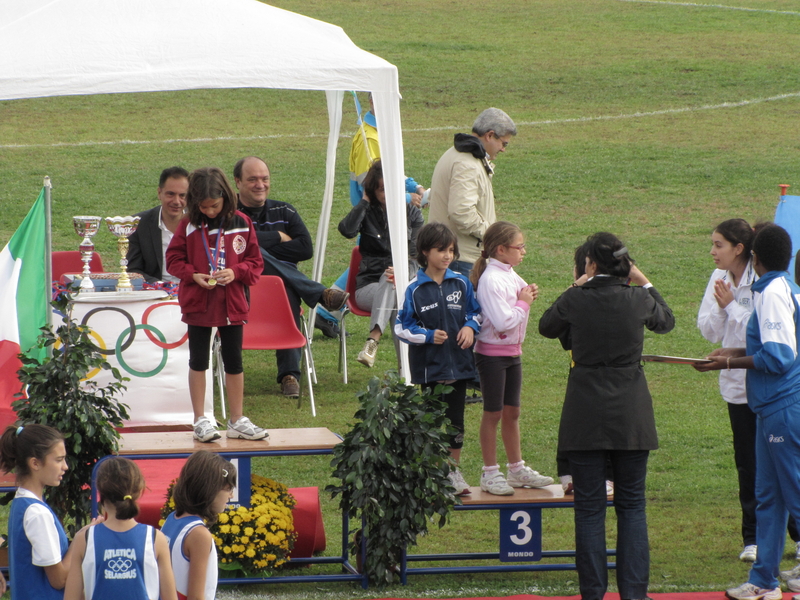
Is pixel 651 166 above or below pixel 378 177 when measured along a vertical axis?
above

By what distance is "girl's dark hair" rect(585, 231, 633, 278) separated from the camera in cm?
457

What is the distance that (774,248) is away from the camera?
482cm

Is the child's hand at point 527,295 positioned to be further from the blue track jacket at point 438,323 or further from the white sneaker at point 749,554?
the white sneaker at point 749,554

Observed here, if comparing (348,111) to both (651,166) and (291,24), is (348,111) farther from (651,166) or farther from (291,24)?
(291,24)

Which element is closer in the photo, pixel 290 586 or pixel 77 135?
pixel 290 586

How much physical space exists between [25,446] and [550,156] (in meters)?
15.2

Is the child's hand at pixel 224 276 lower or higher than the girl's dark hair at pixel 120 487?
higher

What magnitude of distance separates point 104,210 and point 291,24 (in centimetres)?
896

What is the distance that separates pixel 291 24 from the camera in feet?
21.7

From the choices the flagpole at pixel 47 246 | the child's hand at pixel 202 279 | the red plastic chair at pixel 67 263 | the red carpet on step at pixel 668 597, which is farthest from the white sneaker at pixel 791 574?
the red plastic chair at pixel 67 263

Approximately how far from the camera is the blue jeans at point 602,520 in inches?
183

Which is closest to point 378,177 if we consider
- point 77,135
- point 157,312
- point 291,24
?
point 291,24

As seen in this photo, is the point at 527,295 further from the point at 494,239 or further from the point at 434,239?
the point at 434,239

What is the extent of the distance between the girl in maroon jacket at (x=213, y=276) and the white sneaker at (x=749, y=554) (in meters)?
2.51
